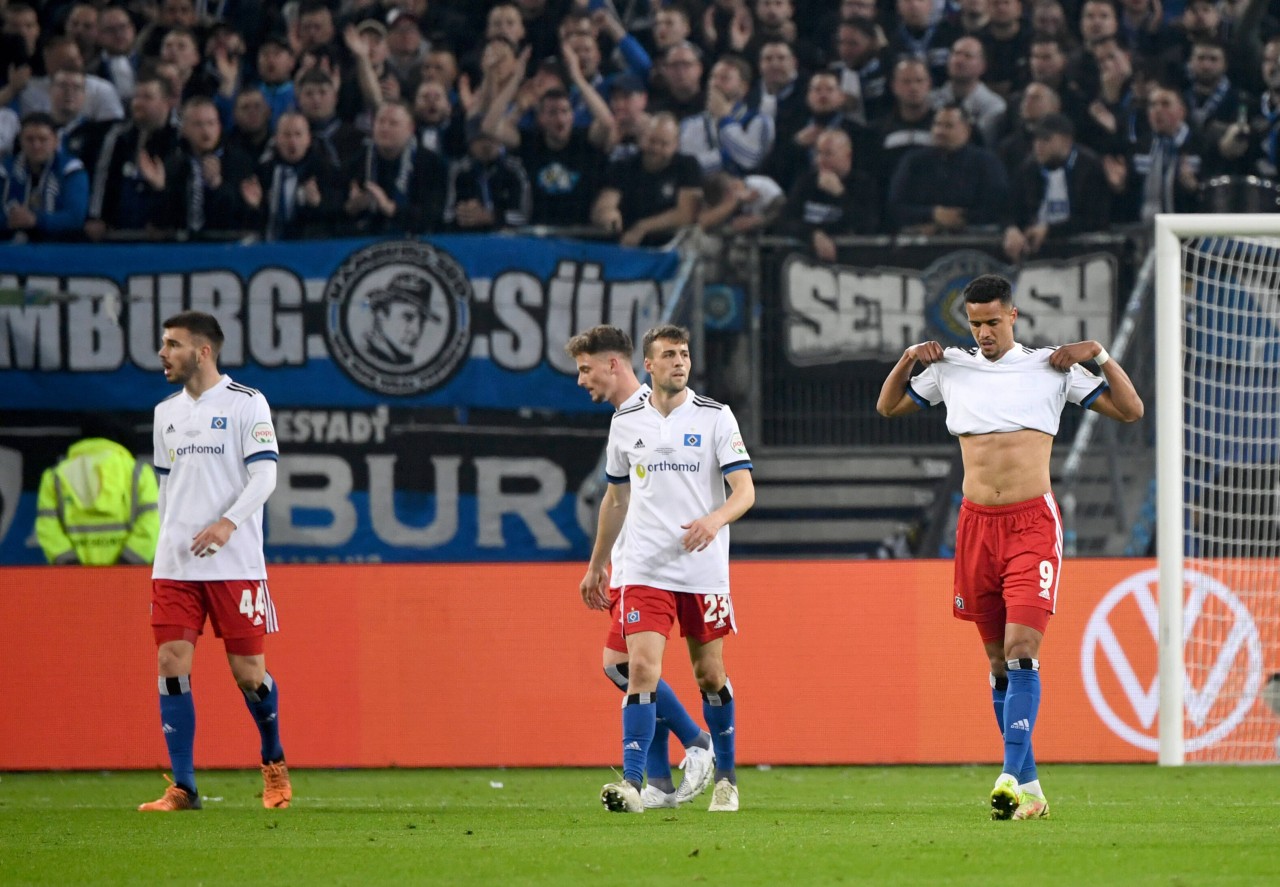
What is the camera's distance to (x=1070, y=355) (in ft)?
22.0

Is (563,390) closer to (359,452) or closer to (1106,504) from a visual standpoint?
(359,452)

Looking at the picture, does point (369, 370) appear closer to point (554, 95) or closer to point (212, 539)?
point (554, 95)

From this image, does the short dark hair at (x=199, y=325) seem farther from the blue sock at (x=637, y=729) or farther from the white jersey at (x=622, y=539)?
the blue sock at (x=637, y=729)

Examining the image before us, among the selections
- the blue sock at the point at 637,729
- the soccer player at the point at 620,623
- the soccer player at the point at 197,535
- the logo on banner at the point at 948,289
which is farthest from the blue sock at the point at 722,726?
the logo on banner at the point at 948,289

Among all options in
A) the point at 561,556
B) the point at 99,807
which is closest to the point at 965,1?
the point at 561,556

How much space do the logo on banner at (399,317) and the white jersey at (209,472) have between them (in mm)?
5947

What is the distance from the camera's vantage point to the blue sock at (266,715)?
7840 millimetres

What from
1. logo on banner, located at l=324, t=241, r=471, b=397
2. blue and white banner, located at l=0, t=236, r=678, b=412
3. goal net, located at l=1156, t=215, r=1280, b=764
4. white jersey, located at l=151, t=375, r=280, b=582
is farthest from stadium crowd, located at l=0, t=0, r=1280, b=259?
white jersey, located at l=151, t=375, r=280, b=582

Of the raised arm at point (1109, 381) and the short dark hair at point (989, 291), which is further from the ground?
the short dark hair at point (989, 291)

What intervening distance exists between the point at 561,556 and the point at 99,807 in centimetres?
573

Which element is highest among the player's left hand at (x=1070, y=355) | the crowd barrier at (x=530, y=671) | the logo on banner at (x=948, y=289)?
the logo on banner at (x=948, y=289)

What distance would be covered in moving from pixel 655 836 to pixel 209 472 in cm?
282

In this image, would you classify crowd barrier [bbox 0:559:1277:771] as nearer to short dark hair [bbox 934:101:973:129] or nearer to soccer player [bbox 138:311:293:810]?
soccer player [bbox 138:311:293:810]

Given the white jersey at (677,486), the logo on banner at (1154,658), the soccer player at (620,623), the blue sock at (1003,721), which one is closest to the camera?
the blue sock at (1003,721)
